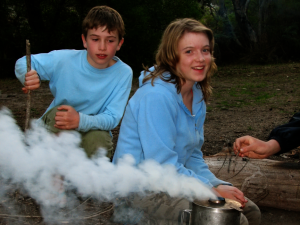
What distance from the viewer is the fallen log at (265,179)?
2.69m

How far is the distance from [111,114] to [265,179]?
1.27m

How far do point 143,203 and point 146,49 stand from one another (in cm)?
881

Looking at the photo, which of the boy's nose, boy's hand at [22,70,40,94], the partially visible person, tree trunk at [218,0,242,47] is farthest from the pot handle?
tree trunk at [218,0,242,47]

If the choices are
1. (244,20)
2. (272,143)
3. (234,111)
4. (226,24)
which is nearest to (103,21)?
(272,143)

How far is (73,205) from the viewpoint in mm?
2318

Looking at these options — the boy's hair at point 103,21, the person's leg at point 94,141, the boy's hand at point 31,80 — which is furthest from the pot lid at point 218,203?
the boy's hair at point 103,21

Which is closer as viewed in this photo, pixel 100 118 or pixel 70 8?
pixel 100 118

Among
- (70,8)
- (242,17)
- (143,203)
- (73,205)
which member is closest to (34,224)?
(73,205)

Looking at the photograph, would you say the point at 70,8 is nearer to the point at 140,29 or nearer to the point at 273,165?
the point at 140,29

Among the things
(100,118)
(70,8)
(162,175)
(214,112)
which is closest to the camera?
(162,175)

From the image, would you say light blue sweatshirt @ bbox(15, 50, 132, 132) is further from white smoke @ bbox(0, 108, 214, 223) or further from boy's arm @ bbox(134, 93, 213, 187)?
boy's arm @ bbox(134, 93, 213, 187)

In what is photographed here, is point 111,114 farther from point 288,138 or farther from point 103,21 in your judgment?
point 288,138

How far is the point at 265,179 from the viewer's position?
273 cm

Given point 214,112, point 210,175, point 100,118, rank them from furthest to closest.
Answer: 1. point 214,112
2. point 100,118
3. point 210,175
